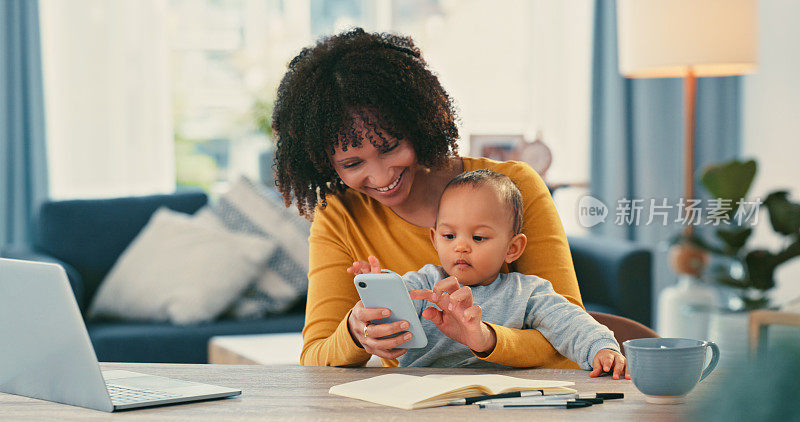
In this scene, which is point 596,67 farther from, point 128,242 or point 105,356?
point 105,356

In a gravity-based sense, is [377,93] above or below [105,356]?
above

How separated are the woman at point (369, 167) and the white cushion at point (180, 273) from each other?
1460 millimetres

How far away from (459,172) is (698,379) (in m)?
0.75

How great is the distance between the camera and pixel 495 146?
308 cm

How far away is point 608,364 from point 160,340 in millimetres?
1983

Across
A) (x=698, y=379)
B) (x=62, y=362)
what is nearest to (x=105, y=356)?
(x=62, y=362)

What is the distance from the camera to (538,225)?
1520 mm

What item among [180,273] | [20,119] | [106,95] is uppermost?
[106,95]

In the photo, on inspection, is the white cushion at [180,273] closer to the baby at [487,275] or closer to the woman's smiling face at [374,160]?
the woman's smiling face at [374,160]

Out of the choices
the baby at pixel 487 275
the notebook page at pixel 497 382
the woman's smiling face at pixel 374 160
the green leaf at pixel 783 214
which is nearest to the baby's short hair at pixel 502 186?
the baby at pixel 487 275

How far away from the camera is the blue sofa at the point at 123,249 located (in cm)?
283

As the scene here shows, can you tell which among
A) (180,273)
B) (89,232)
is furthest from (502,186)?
(89,232)

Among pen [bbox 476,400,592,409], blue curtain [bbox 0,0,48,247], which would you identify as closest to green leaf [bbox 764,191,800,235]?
pen [bbox 476,400,592,409]

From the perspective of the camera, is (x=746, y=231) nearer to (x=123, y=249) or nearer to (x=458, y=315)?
(x=123, y=249)
